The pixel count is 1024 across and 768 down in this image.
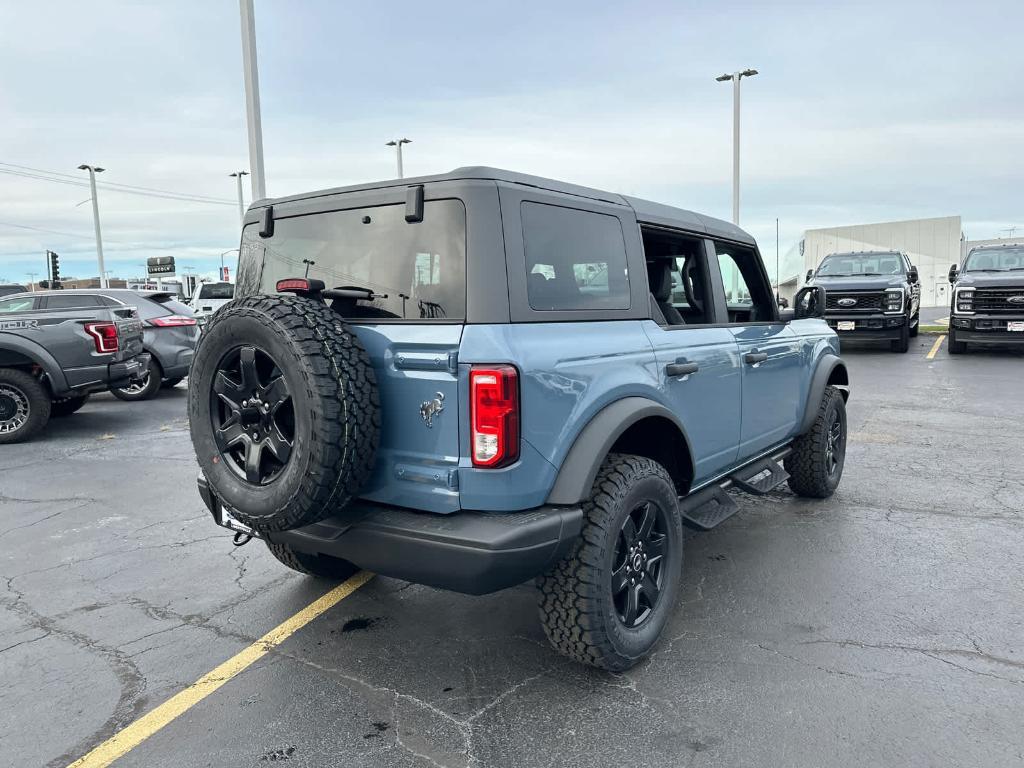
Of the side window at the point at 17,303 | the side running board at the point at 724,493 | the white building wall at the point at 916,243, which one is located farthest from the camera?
the white building wall at the point at 916,243

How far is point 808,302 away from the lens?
5023 mm

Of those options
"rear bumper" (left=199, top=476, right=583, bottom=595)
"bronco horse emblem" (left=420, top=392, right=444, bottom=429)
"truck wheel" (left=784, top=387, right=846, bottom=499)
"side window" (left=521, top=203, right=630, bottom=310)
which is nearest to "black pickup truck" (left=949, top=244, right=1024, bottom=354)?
"truck wheel" (left=784, top=387, right=846, bottom=499)

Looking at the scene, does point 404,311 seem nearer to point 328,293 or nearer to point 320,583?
point 328,293

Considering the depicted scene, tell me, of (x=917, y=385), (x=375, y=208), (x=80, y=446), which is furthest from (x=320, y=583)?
(x=917, y=385)

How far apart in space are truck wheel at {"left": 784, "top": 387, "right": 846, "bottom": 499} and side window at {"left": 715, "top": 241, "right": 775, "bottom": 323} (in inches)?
33.1

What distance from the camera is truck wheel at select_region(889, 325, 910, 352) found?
1486 centimetres

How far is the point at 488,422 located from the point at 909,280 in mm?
15824

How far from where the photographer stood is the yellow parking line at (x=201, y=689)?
2.55 metres

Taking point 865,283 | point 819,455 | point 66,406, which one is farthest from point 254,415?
point 865,283

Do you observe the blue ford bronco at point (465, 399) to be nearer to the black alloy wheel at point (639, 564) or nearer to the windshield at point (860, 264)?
the black alloy wheel at point (639, 564)

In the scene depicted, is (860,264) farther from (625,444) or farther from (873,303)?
(625,444)

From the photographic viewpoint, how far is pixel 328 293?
2.95 metres

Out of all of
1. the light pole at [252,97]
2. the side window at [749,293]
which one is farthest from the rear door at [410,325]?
the light pole at [252,97]

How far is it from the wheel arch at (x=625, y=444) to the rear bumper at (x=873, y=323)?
41.6 feet
